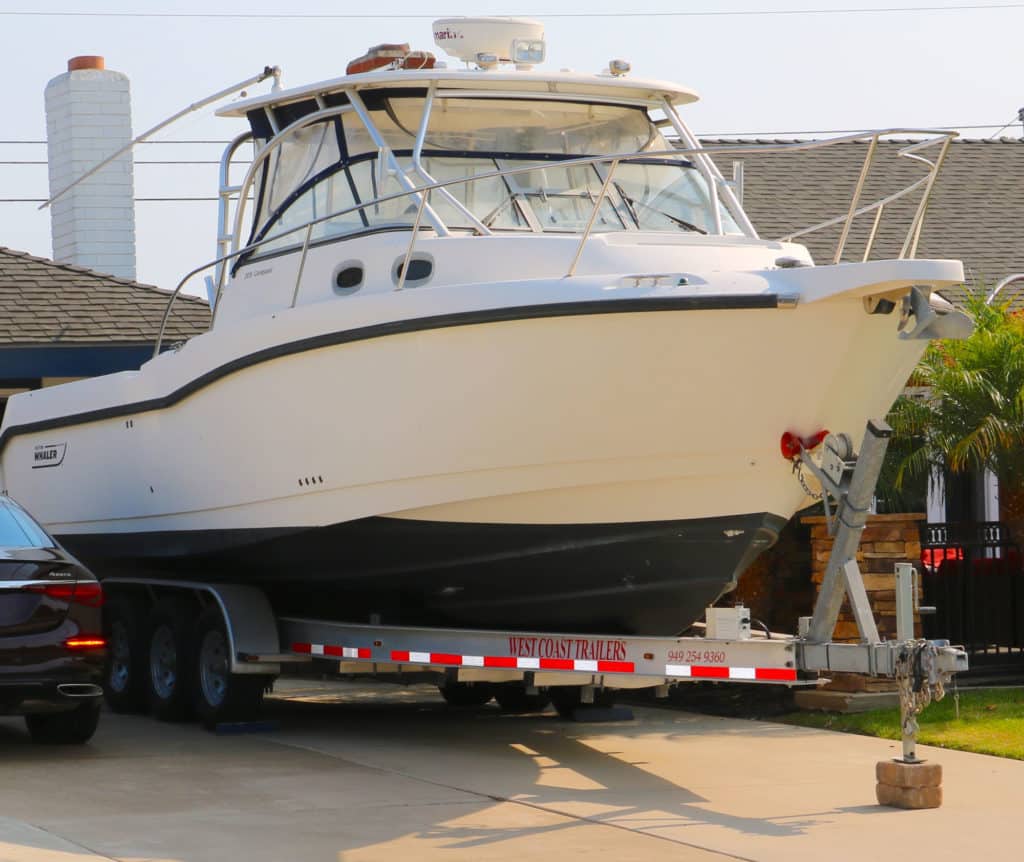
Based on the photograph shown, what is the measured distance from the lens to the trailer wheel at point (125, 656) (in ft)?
37.5

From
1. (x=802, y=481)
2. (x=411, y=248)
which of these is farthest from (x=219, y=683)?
(x=802, y=481)

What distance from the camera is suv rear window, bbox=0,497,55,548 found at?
9.54 metres

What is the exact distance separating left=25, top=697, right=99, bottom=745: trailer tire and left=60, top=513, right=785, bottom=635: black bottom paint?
1368 mm

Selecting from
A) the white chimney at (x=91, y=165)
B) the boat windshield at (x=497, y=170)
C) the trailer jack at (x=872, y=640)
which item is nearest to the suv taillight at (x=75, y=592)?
the boat windshield at (x=497, y=170)

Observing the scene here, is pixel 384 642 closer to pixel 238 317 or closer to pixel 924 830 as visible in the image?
pixel 238 317

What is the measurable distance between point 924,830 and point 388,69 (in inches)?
212

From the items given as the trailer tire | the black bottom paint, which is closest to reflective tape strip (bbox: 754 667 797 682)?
the black bottom paint

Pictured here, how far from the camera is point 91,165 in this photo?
19.2 m

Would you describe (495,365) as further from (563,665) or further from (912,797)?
(912,797)

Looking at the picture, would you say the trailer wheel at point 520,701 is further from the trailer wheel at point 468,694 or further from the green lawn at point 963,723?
the green lawn at point 963,723

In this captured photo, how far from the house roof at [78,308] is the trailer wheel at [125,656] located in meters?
4.44

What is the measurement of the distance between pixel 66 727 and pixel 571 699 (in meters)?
3.22

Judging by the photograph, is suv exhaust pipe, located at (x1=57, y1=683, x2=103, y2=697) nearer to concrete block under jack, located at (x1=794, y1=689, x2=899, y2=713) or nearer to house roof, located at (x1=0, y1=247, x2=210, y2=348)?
concrete block under jack, located at (x1=794, y1=689, x2=899, y2=713)

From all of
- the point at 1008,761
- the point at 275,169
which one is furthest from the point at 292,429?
the point at 1008,761
